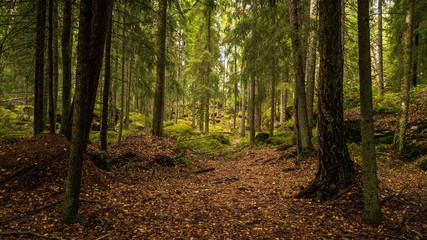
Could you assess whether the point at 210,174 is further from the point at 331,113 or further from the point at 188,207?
the point at 331,113

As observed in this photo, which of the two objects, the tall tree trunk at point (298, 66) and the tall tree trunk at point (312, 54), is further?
the tall tree trunk at point (312, 54)

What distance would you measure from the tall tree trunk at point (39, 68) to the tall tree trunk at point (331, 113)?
6747 millimetres

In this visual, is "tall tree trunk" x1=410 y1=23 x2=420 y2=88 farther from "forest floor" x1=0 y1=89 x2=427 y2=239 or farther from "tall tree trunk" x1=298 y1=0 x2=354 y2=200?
"tall tree trunk" x1=298 y1=0 x2=354 y2=200

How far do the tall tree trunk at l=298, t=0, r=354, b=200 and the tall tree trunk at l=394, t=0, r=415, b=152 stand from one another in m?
4.20

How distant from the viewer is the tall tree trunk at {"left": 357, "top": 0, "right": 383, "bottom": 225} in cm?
313

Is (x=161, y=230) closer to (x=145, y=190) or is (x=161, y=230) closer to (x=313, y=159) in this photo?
(x=145, y=190)

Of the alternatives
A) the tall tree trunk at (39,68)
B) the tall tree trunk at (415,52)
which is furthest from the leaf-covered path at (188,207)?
the tall tree trunk at (415,52)

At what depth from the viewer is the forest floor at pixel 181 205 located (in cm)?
316

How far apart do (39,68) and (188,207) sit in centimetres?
525

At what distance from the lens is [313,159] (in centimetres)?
704

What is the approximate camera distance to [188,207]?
14.4ft

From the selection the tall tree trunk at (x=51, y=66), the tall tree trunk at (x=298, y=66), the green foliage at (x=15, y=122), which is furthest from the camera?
the green foliage at (x=15, y=122)

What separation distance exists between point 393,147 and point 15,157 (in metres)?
11.2

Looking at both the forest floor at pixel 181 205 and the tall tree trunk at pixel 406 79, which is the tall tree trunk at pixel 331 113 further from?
the tall tree trunk at pixel 406 79
